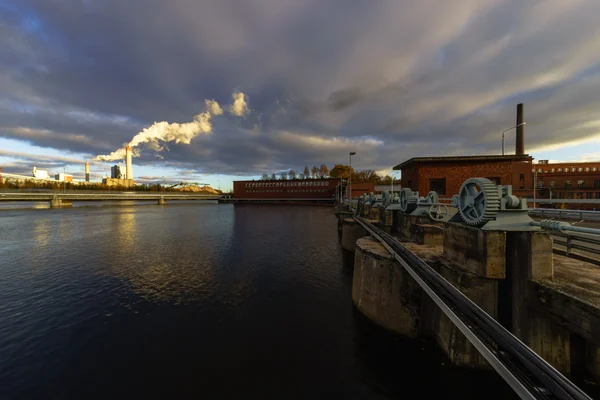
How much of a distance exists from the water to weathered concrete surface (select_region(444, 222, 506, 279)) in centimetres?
284

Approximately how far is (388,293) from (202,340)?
22.6 feet

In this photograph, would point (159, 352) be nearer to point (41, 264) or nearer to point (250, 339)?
point (250, 339)

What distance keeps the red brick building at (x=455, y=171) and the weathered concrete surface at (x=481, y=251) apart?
28.2 metres

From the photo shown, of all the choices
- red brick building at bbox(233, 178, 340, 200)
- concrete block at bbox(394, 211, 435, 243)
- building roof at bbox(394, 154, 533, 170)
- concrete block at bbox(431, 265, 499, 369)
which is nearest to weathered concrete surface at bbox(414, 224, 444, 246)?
concrete block at bbox(394, 211, 435, 243)

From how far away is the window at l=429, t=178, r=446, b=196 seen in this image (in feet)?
110

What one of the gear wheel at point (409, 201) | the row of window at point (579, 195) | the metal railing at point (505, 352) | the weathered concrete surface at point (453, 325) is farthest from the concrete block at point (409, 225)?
the row of window at point (579, 195)

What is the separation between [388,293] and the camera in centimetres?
839

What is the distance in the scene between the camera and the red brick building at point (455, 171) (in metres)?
32.1

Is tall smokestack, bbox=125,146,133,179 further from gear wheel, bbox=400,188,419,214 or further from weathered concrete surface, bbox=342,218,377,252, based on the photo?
gear wheel, bbox=400,188,419,214

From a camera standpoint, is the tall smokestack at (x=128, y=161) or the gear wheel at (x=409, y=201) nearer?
the gear wheel at (x=409, y=201)

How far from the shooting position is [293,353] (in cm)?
782

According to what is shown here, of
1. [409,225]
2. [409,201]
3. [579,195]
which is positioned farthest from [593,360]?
[579,195]

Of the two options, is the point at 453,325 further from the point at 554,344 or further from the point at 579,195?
the point at 579,195

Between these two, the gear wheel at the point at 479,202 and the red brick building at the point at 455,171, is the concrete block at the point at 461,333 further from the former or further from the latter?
the red brick building at the point at 455,171
